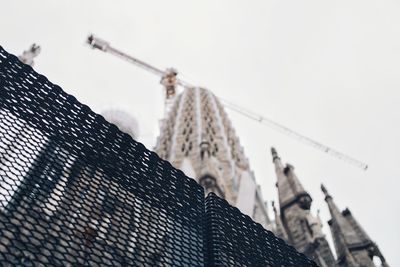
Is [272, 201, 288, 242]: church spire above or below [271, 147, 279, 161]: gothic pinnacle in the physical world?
below

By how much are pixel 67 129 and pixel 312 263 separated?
2.02 metres

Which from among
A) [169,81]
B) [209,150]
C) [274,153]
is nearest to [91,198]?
[274,153]

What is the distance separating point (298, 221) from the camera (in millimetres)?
23656

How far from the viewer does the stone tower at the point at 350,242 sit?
18.9 metres

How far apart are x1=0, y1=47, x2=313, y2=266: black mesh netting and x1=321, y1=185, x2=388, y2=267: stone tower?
16.9 metres

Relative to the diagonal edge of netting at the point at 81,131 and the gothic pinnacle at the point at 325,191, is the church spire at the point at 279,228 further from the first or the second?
the diagonal edge of netting at the point at 81,131

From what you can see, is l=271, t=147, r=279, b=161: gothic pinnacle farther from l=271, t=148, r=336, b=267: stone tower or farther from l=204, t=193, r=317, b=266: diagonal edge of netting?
l=204, t=193, r=317, b=266: diagonal edge of netting

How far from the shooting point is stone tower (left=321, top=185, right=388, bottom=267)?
18.9 m

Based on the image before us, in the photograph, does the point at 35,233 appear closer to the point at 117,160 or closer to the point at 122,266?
the point at 122,266

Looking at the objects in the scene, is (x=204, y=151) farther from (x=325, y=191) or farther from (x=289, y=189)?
(x=325, y=191)

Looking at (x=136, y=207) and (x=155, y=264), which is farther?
(x=136, y=207)

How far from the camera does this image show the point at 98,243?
2.62 meters

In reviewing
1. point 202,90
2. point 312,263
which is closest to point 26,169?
point 312,263

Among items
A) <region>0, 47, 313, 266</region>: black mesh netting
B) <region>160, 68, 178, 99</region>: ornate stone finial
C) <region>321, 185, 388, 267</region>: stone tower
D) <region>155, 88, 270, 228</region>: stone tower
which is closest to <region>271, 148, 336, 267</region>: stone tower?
<region>321, 185, 388, 267</region>: stone tower
